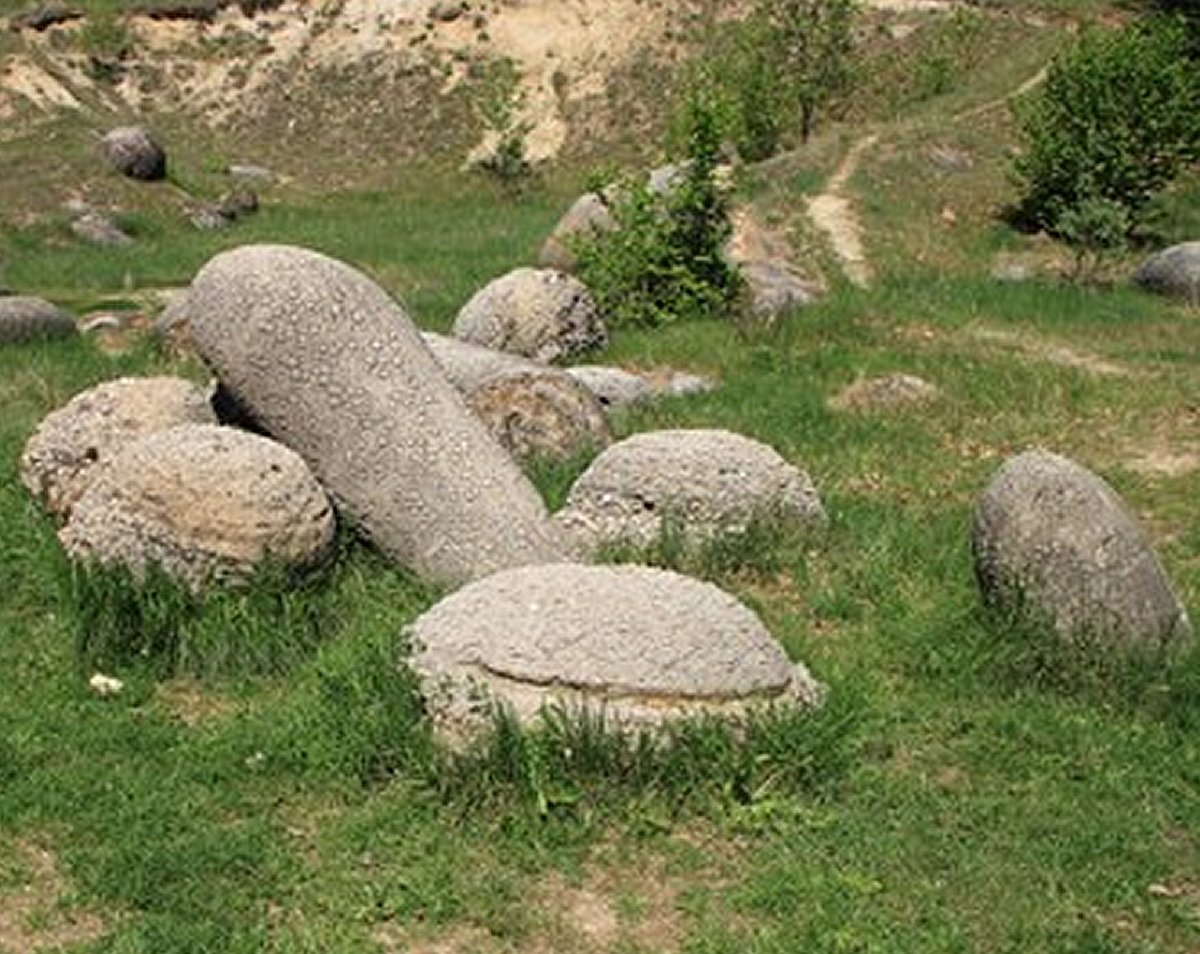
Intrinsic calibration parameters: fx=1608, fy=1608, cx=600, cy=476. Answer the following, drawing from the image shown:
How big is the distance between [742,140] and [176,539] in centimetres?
3411

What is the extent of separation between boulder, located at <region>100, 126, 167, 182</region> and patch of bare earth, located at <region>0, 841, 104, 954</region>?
3638 centimetres

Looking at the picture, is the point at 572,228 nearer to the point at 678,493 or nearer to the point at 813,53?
the point at 678,493

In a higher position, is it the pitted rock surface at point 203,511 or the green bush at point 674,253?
the pitted rock surface at point 203,511

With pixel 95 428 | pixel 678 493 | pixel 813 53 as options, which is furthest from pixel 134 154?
pixel 678 493

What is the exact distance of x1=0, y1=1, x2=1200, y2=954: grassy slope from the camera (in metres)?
7.52

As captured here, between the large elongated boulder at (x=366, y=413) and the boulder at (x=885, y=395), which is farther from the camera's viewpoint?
the boulder at (x=885, y=395)

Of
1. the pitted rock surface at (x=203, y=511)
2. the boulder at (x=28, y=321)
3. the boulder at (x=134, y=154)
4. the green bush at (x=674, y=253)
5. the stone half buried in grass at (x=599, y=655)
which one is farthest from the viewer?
the boulder at (x=134, y=154)

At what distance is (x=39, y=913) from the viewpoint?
7.55 m

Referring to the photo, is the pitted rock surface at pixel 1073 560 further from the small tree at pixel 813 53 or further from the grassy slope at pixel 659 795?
the small tree at pixel 813 53

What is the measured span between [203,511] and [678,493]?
11.3 ft

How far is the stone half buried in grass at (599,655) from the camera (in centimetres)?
853

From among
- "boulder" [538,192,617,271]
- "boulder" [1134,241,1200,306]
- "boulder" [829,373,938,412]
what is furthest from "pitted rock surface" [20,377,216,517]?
"boulder" [1134,241,1200,306]

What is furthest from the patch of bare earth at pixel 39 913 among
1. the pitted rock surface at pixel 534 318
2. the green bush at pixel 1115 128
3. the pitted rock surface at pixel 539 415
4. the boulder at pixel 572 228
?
the green bush at pixel 1115 128

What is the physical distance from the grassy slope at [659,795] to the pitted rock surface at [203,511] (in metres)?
0.32
